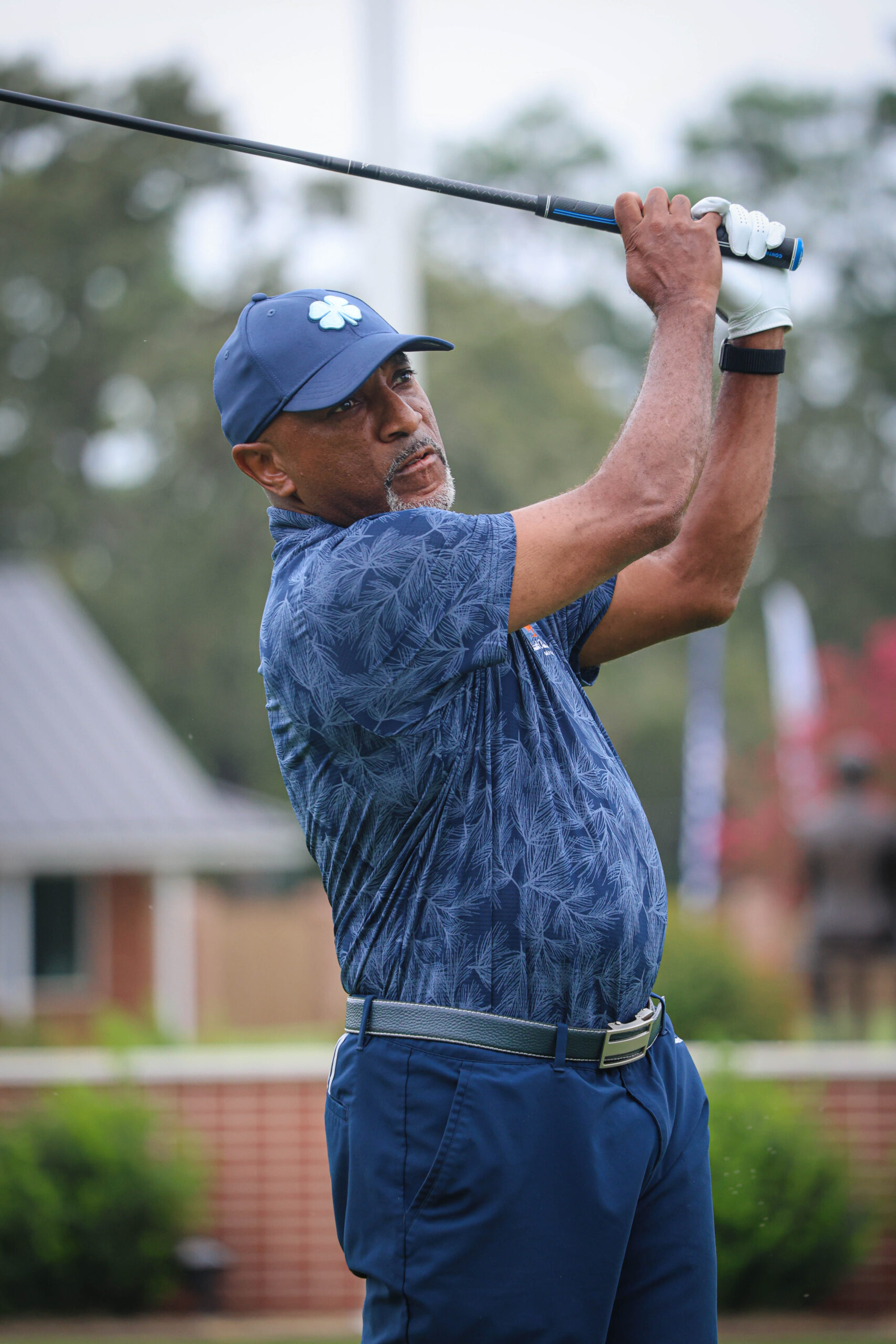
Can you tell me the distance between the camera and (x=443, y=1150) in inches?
75.3

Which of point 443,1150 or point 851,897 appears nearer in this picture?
point 443,1150

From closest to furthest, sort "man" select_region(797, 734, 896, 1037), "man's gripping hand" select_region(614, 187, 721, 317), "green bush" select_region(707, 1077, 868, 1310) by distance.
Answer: "man's gripping hand" select_region(614, 187, 721, 317), "green bush" select_region(707, 1077, 868, 1310), "man" select_region(797, 734, 896, 1037)

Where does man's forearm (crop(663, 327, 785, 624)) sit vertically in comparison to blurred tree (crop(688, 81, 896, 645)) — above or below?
below

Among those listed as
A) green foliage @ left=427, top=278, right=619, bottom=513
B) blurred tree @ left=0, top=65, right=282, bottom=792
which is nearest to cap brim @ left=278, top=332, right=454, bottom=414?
green foliage @ left=427, top=278, right=619, bottom=513

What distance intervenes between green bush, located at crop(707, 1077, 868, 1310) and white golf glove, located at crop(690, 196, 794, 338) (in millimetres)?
3332

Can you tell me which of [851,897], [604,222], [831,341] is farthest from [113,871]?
[831,341]

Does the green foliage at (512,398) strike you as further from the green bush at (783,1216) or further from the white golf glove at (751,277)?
the white golf glove at (751,277)

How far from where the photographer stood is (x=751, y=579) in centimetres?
2992

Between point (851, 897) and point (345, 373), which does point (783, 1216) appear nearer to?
Result: point (851, 897)

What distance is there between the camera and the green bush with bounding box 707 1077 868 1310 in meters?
5.16

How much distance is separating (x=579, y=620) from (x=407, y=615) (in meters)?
0.52

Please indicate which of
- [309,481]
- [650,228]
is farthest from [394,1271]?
[650,228]

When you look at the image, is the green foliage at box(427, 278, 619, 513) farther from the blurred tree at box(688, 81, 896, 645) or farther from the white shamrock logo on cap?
the white shamrock logo on cap

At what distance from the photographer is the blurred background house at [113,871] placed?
14.8 m
